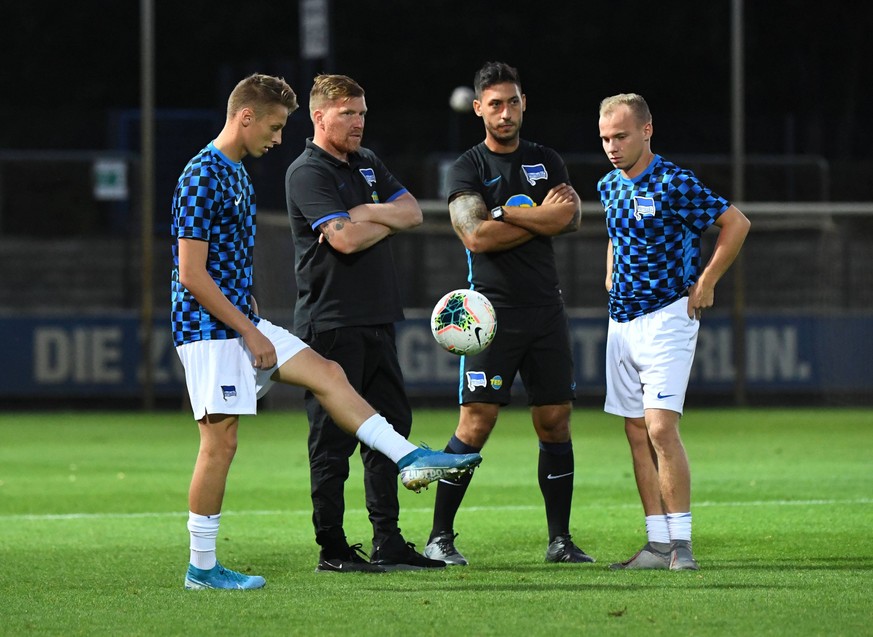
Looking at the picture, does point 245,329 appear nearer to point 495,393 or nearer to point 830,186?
point 495,393

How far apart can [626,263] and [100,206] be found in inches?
946

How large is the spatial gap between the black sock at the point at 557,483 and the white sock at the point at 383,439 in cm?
143

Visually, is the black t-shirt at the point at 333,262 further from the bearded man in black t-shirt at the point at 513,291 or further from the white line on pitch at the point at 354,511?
the white line on pitch at the point at 354,511

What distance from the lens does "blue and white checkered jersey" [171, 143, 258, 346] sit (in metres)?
6.97

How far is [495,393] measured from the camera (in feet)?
26.9

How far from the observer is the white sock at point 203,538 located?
7.09 m

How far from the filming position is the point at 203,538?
23.3ft

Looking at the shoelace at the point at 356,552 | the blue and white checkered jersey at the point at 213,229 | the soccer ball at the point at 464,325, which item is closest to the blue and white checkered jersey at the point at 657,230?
the soccer ball at the point at 464,325

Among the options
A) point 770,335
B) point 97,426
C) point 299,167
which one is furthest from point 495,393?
point 770,335

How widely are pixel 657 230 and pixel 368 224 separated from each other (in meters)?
1.38

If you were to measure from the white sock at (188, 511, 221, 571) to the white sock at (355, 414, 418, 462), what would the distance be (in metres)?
0.75

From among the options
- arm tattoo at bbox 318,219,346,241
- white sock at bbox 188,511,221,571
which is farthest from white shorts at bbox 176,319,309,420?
arm tattoo at bbox 318,219,346,241

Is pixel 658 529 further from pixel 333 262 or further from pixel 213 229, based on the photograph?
pixel 213 229

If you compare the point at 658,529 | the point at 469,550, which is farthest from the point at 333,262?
the point at 658,529
